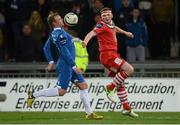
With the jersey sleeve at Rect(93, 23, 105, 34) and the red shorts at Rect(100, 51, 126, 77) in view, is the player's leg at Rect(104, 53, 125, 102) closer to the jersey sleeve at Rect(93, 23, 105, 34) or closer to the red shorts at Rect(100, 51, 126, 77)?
the red shorts at Rect(100, 51, 126, 77)

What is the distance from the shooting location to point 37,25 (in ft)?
79.1

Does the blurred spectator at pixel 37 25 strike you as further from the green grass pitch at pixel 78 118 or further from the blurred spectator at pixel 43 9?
the green grass pitch at pixel 78 118

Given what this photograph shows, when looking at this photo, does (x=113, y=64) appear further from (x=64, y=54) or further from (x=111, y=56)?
(x=64, y=54)

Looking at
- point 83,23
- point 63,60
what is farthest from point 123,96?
point 83,23

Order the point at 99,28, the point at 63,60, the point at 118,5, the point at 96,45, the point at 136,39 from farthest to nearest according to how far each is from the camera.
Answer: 1. the point at 118,5
2. the point at 136,39
3. the point at 96,45
4. the point at 99,28
5. the point at 63,60

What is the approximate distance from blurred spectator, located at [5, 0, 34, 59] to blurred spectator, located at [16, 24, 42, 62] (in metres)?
0.71

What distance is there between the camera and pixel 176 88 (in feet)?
69.2

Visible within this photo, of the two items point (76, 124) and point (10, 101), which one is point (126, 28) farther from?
point (76, 124)

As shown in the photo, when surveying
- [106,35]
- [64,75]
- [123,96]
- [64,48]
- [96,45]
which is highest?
[106,35]

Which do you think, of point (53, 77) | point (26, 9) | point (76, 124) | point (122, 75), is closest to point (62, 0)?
point (26, 9)

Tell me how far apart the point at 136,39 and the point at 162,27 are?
1399mm

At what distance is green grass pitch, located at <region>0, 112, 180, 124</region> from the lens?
17172 mm

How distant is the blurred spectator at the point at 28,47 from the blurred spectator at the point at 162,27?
12.1 ft

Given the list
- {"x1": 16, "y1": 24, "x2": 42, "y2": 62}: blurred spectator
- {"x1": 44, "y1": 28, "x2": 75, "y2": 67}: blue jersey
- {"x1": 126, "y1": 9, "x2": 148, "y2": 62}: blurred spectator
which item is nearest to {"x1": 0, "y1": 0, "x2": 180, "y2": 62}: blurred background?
{"x1": 16, "y1": 24, "x2": 42, "y2": 62}: blurred spectator
